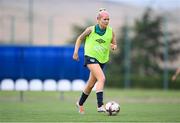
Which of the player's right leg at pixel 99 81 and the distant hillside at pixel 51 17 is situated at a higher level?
the distant hillside at pixel 51 17

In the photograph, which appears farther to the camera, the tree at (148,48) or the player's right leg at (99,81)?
the tree at (148,48)

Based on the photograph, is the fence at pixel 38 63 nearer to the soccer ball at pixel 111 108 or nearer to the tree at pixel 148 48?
the soccer ball at pixel 111 108

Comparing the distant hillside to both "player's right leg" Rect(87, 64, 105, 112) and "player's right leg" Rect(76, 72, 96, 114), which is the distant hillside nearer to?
"player's right leg" Rect(76, 72, 96, 114)

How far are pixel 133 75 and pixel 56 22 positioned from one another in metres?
6.86

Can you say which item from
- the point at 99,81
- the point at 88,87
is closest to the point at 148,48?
the point at 88,87

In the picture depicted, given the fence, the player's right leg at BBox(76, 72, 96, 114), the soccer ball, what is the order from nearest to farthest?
the soccer ball < the player's right leg at BBox(76, 72, 96, 114) < the fence

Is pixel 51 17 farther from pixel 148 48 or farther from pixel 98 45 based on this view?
pixel 98 45

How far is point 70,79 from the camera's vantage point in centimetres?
2791

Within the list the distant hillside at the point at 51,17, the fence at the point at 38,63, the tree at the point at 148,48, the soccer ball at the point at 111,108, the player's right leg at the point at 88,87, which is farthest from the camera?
the distant hillside at the point at 51,17

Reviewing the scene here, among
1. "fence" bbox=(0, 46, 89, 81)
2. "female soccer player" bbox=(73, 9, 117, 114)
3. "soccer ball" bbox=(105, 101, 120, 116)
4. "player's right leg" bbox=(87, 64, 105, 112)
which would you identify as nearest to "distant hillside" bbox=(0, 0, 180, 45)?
"fence" bbox=(0, 46, 89, 81)

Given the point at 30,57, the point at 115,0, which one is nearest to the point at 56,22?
the point at 115,0

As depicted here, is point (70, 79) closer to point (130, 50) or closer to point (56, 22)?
point (130, 50)

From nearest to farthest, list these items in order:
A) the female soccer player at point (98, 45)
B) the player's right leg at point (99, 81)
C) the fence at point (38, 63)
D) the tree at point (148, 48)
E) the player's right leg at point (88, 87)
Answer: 1. the player's right leg at point (99, 81)
2. the female soccer player at point (98, 45)
3. the player's right leg at point (88, 87)
4. the fence at point (38, 63)
5. the tree at point (148, 48)

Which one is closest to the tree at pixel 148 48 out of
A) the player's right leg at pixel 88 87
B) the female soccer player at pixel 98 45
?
the player's right leg at pixel 88 87
